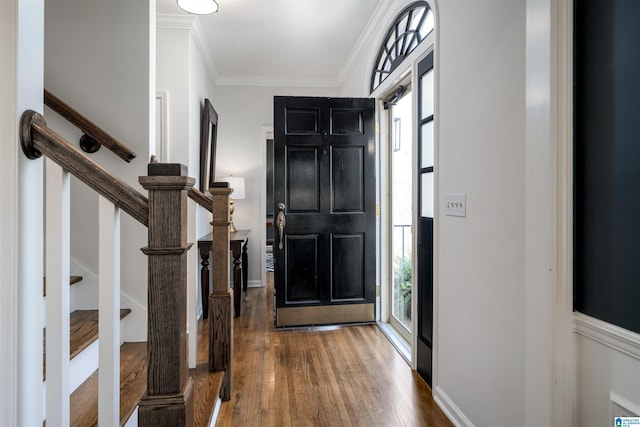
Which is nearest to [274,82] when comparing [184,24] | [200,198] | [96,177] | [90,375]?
[184,24]

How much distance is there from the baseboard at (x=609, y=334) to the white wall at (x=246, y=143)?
3825mm

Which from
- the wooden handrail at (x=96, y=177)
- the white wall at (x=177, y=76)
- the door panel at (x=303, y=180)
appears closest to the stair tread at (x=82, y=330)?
the wooden handrail at (x=96, y=177)

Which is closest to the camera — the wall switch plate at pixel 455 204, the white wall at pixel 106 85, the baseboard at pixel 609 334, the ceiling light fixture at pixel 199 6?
the baseboard at pixel 609 334

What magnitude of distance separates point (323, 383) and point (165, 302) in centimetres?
157

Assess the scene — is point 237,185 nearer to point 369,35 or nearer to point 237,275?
point 237,275

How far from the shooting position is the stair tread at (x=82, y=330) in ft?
4.85

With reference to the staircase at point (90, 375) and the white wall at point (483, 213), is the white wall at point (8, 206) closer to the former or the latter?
the staircase at point (90, 375)

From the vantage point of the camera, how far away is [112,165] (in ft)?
6.86

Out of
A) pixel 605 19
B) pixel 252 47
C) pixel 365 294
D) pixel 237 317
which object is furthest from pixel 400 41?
pixel 237 317

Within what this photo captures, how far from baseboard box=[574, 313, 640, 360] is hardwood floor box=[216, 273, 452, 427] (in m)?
1.09

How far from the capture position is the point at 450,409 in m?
1.83

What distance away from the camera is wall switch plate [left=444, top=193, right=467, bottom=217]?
1.70m

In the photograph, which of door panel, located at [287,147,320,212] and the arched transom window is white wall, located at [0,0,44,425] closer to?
the arched transom window

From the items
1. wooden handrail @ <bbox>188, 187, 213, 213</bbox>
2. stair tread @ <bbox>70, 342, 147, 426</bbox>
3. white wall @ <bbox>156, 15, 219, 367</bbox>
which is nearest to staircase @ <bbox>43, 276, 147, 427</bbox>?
stair tread @ <bbox>70, 342, 147, 426</bbox>
